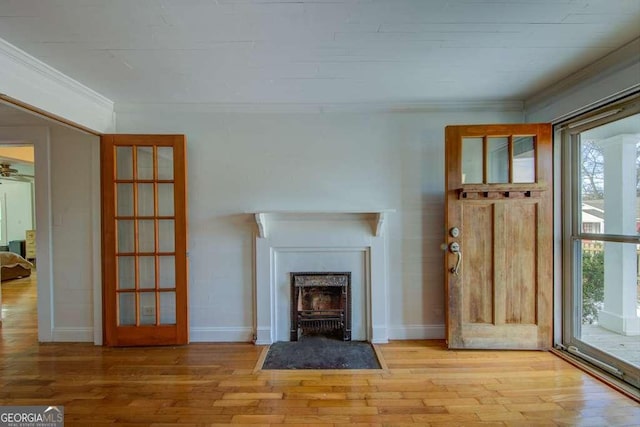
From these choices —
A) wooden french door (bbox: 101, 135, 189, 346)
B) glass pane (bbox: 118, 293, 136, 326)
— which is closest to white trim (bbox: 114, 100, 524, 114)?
wooden french door (bbox: 101, 135, 189, 346)

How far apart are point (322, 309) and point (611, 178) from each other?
2700 mm

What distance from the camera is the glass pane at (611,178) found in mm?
2211

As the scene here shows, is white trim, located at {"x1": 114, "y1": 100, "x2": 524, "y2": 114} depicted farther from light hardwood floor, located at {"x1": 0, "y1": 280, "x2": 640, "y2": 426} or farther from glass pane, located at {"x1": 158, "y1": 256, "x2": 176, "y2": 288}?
light hardwood floor, located at {"x1": 0, "y1": 280, "x2": 640, "y2": 426}

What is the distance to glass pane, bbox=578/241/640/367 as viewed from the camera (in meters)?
2.30

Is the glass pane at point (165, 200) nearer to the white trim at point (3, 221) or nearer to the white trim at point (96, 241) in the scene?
the white trim at point (96, 241)

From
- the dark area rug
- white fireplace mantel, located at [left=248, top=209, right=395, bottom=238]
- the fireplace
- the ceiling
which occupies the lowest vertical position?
the dark area rug

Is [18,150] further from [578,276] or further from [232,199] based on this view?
[578,276]

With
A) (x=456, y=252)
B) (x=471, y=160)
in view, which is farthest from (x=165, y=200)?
(x=471, y=160)

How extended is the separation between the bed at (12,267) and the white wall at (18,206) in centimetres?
326

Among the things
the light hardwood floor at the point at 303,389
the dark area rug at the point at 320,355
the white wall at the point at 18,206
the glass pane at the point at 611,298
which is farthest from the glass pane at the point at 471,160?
the white wall at the point at 18,206

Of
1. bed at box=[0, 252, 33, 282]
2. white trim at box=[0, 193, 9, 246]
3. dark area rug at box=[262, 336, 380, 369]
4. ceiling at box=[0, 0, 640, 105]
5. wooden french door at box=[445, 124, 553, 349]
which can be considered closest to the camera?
ceiling at box=[0, 0, 640, 105]

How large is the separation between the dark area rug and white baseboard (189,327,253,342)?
1.04 ft

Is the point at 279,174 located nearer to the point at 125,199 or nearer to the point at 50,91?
the point at 125,199

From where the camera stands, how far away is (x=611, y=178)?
2.38m
